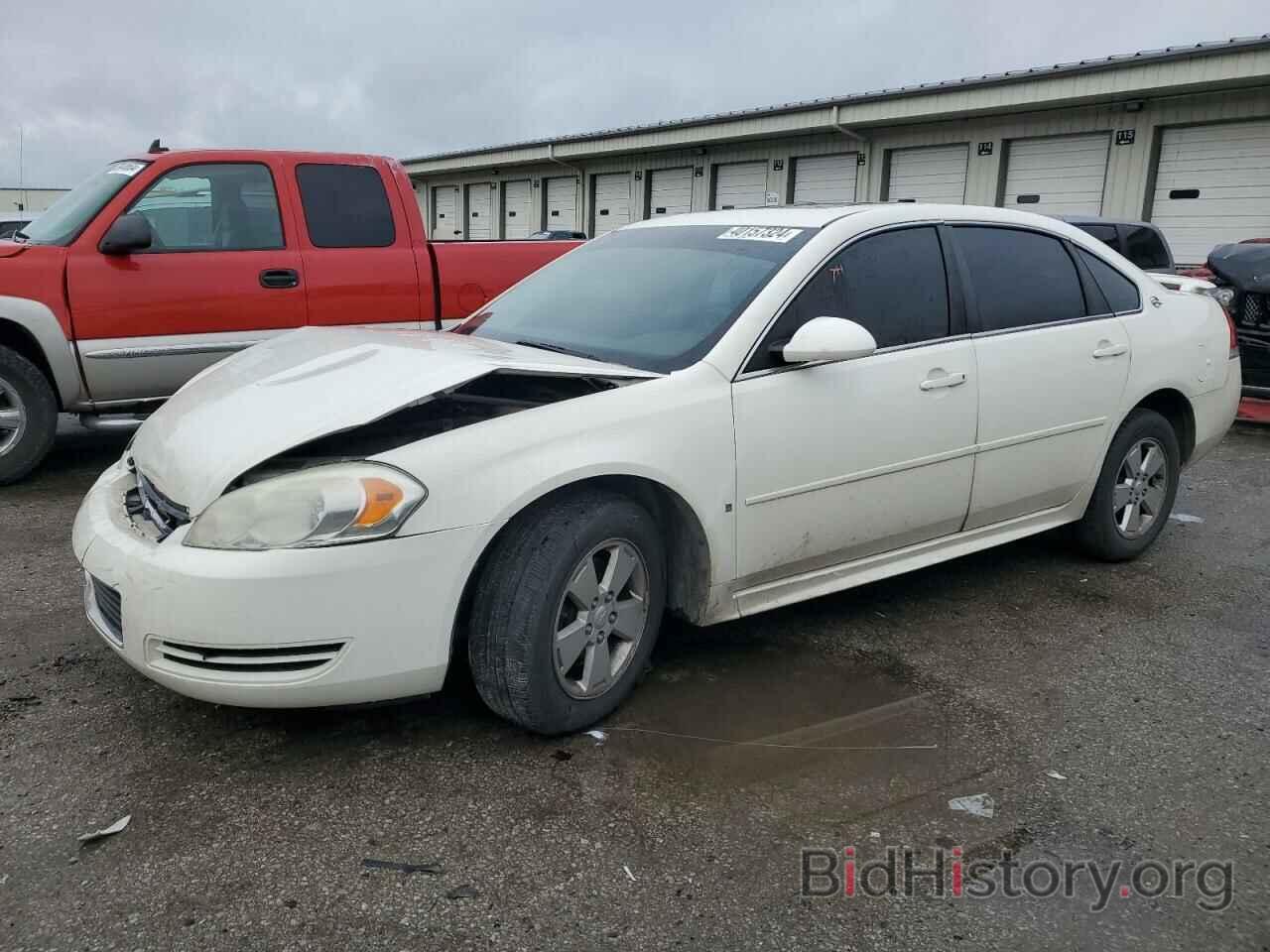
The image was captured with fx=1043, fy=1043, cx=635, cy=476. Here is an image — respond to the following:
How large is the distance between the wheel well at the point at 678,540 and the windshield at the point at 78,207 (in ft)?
14.2

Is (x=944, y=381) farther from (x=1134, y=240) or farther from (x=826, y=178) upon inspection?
(x=826, y=178)

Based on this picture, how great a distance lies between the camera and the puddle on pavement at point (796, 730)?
2.88m

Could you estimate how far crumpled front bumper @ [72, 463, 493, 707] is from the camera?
103 inches

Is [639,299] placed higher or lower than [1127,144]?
lower

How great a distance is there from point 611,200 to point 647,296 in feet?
74.3

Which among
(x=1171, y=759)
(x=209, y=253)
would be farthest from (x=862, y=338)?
(x=209, y=253)

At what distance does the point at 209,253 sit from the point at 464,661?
12.5 feet

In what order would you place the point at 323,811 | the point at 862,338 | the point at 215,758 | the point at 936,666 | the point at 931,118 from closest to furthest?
the point at 323,811 < the point at 215,758 < the point at 862,338 < the point at 936,666 < the point at 931,118

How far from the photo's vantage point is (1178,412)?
198 inches

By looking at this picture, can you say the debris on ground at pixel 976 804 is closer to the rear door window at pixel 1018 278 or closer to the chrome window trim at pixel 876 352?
the chrome window trim at pixel 876 352

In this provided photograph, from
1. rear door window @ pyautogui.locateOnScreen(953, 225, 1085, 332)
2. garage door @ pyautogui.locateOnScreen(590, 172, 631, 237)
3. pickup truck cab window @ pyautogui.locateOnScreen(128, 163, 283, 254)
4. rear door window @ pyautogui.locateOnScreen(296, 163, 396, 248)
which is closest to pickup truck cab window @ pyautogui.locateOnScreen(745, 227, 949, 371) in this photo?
rear door window @ pyautogui.locateOnScreen(953, 225, 1085, 332)

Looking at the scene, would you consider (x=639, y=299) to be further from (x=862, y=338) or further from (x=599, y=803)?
(x=599, y=803)

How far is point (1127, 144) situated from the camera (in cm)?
1562

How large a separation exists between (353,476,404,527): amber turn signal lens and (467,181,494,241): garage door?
1142 inches
